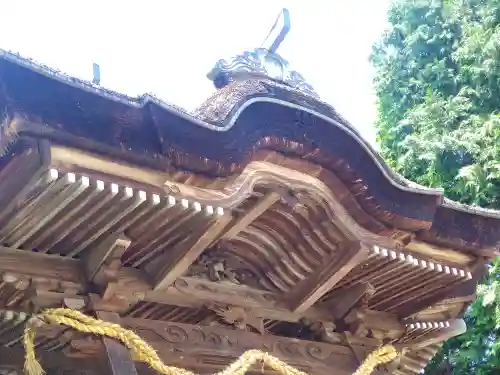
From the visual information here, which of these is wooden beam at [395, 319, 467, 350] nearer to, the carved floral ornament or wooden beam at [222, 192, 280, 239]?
wooden beam at [222, 192, 280, 239]

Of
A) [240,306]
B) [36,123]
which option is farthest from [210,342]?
[36,123]

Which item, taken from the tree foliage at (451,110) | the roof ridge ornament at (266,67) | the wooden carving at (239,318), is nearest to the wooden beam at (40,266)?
the wooden carving at (239,318)

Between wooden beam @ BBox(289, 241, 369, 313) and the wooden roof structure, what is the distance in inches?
0.5

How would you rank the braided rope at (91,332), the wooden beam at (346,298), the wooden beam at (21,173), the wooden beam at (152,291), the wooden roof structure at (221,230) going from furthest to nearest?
the wooden beam at (346,298) < the wooden beam at (152,291) < the braided rope at (91,332) < the wooden roof structure at (221,230) < the wooden beam at (21,173)

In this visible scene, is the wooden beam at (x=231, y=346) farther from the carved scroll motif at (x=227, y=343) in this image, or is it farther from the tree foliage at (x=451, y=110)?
the tree foliage at (x=451, y=110)

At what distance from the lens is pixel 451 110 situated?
36.5ft

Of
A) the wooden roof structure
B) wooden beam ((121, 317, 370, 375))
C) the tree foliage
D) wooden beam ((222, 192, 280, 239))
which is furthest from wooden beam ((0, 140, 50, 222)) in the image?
the tree foliage

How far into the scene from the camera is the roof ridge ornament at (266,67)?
5.05 meters

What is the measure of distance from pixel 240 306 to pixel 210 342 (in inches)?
14.8

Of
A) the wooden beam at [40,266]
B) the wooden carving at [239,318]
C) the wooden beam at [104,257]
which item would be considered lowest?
the wooden beam at [40,266]

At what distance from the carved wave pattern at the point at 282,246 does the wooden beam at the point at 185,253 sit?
72cm

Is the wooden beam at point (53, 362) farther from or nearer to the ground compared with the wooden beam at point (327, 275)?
nearer to the ground

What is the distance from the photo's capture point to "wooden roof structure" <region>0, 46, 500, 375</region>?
145 inches

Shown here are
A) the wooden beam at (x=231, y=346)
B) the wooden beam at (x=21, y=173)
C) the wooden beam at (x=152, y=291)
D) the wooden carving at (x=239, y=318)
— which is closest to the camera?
the wooden beam at (x=21, y=173)
